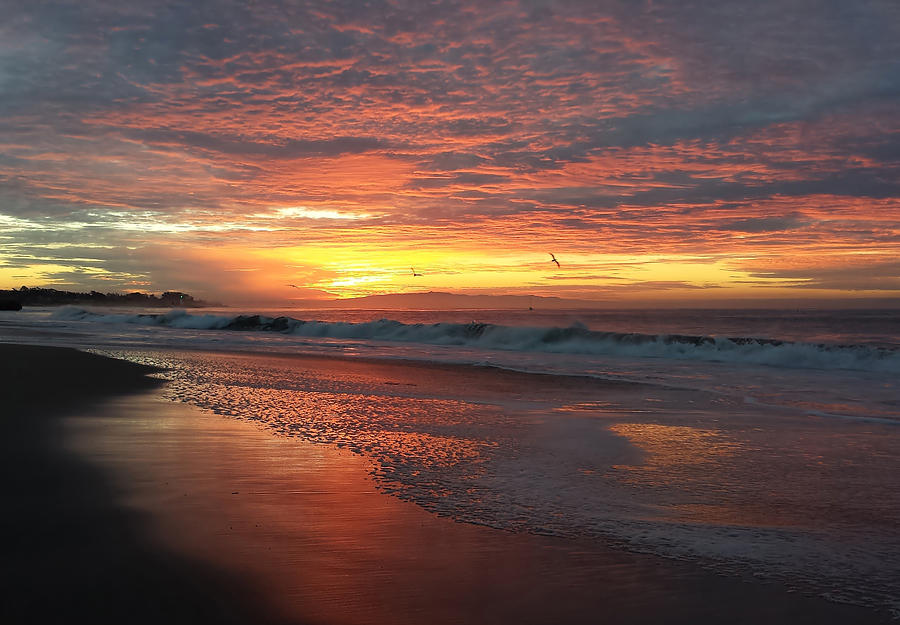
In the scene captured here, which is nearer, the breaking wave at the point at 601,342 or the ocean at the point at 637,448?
the ocean at the point at 637,448

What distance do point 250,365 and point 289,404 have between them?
350 inches

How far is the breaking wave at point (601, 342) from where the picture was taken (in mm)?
24359

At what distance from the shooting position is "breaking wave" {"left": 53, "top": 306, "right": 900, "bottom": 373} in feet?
79.9

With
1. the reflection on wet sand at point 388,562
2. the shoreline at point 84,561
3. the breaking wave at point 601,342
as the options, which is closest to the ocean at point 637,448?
the reflection on wet sand at point 388,562

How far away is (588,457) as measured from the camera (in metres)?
7.89

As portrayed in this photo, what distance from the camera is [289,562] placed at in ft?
14.5

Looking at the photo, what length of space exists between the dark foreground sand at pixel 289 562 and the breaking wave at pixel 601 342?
2178cm

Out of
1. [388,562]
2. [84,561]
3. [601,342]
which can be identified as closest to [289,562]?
[388,562]

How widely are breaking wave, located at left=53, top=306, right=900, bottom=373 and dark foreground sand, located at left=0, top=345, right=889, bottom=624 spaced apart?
71.5 ft

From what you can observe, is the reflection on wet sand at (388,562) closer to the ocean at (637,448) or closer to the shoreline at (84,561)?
the shoreline at (84,561)

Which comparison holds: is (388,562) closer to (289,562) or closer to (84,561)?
(289,562)

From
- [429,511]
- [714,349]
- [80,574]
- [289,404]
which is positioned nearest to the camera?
[80,574]

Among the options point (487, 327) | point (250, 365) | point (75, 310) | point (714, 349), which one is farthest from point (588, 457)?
point (75, 310)

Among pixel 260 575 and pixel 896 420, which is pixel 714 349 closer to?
pixel 896 420
